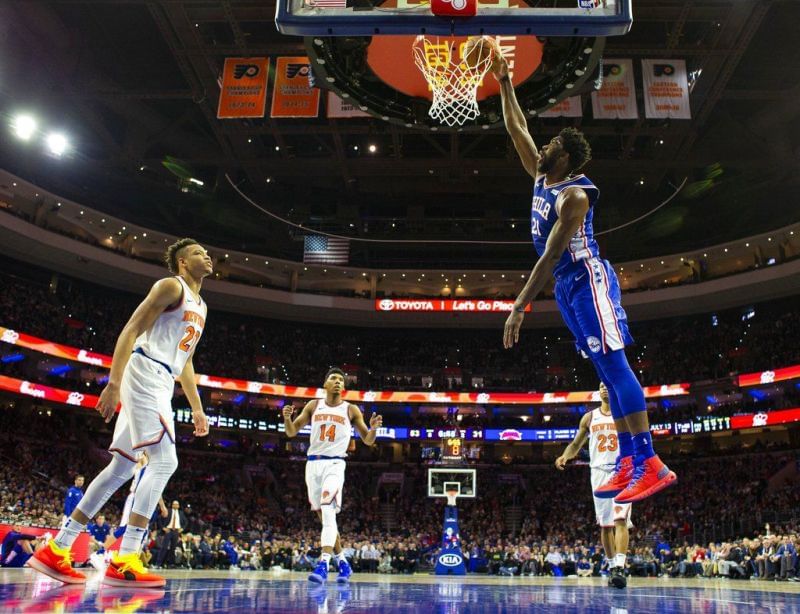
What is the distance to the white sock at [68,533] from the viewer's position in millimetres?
5035

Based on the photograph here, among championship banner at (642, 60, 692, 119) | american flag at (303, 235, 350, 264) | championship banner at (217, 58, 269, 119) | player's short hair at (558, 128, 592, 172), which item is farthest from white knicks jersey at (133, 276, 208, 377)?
american flag at (303, 235, 350, 264)

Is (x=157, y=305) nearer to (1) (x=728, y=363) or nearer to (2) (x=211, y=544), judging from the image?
(2) (x=211, y=544)

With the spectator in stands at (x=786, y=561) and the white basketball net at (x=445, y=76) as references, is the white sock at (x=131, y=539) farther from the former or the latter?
the spectator in stands at (x=786, y=561)

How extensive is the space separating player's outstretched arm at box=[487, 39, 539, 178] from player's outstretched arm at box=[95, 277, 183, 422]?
3.03 metres

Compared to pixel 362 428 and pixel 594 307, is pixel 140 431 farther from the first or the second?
pixel 362 428

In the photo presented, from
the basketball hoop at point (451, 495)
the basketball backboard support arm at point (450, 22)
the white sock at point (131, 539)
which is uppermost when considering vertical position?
the basketball backboard support arm at point (450, 22)

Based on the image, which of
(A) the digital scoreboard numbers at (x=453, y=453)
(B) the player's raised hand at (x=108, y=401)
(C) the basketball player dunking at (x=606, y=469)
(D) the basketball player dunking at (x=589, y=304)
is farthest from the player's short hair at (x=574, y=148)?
(A) the digital scoreboard numbers at (x=453, y=453)

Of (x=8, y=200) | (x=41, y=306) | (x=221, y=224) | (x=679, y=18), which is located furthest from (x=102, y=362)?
(x=679, y=18)

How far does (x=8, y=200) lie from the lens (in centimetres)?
3291

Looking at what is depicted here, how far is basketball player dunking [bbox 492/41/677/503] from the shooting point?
186 inches

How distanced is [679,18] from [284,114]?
40.8ft

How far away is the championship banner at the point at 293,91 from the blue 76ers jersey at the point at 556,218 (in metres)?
16.1

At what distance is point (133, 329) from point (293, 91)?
1731 centimetres

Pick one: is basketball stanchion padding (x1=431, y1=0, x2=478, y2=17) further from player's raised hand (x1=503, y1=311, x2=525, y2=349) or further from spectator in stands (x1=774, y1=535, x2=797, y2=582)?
spectator in stands (x1=774, y1=535, x2=797, y2=582)
